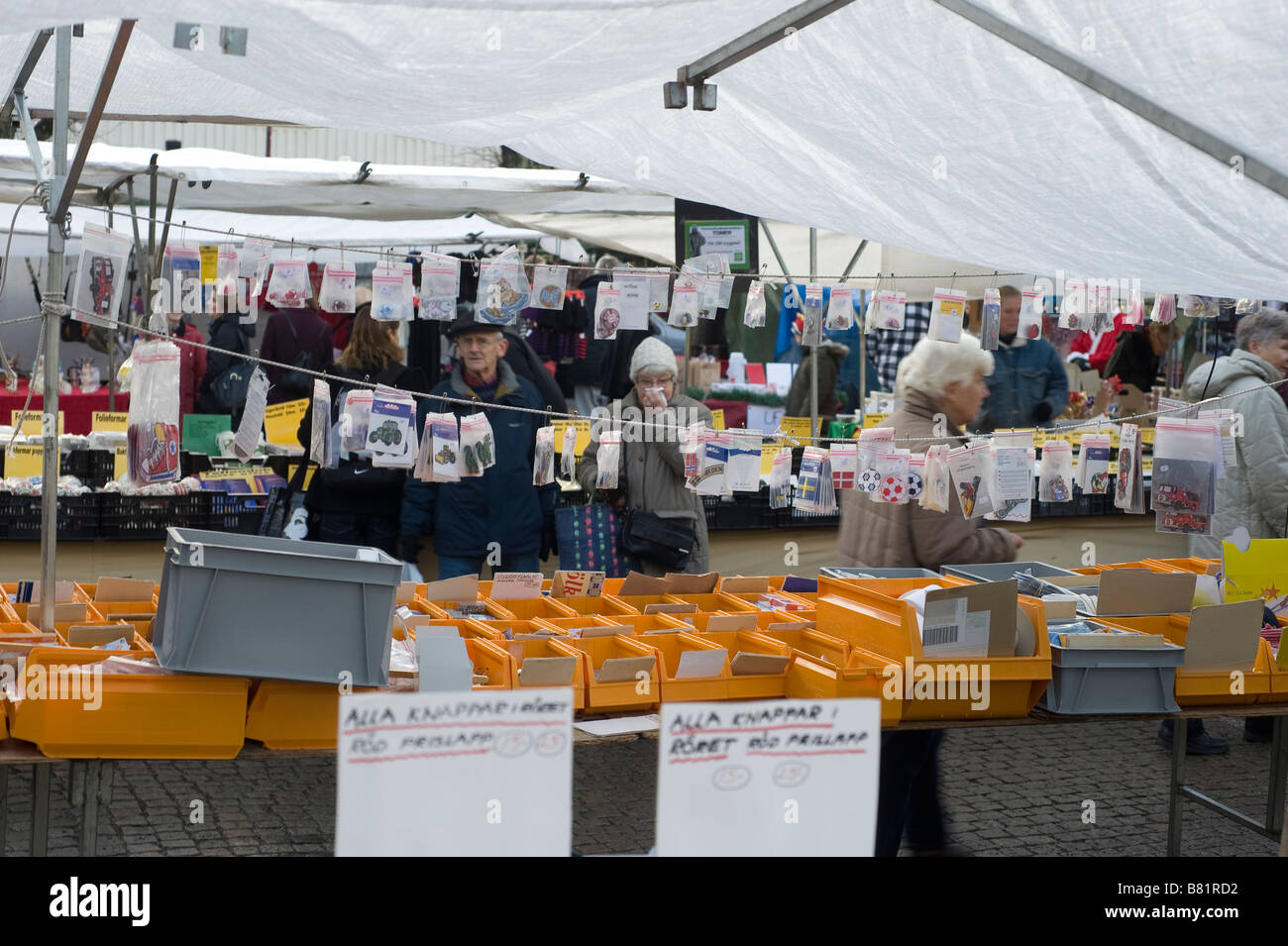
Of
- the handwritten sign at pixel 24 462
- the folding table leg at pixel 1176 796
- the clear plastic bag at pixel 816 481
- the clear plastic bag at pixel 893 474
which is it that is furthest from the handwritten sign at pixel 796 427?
the handwritten sign at pixel 24 462

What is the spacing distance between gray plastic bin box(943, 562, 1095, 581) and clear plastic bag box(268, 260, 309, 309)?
2.35 meters

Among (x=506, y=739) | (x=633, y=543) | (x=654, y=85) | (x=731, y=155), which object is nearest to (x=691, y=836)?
(x=506, y=739)

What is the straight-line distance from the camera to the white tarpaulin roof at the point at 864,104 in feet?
8.78

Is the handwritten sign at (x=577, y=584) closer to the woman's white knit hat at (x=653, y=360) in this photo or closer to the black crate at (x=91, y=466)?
the woman's white knit hat at (x=653, y=360)

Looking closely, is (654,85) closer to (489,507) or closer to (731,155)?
(731,155)

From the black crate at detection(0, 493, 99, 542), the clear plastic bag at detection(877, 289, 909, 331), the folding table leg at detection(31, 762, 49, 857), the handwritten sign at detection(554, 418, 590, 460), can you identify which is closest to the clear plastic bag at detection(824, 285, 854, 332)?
the clear plastic bag at detection(877, 289, 909, 331)

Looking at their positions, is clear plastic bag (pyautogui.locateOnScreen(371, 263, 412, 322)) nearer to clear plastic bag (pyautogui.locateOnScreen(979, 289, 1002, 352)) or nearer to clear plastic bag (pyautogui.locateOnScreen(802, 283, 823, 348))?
clear plastic bag (pyautogui.locateOnScreen(802, 283, 823, 348))

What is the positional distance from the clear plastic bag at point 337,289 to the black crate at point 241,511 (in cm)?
170

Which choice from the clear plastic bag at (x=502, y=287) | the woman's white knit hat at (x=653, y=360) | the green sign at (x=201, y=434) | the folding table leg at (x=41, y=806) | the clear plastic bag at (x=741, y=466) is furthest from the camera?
the green sign at (x=201, y=434)

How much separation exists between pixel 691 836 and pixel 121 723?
149 centimetres

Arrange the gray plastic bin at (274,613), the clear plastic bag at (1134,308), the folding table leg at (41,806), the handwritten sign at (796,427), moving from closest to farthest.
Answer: the gray plastic bin at (274,613) < the folding table leg at (41,806) < the clear plastic bag at (1134,308) < the handwritten sign at (796,427)

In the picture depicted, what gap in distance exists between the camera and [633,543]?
16.9 feet

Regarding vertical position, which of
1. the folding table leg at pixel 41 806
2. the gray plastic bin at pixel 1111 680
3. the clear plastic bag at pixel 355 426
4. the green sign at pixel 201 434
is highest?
the clear plastic bag at pixel 355 426
